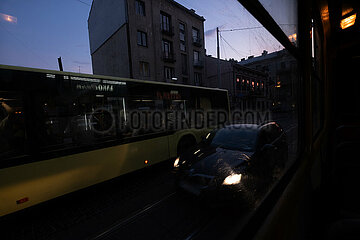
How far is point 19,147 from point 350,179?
21.4 feet

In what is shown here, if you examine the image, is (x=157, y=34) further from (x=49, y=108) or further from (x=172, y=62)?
(x=49, y=108)

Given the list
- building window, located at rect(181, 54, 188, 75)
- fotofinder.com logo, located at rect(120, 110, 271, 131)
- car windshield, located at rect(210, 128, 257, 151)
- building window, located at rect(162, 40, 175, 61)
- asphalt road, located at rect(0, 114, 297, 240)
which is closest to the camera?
asphalt road, located at rect(0, 114, 297, 240)

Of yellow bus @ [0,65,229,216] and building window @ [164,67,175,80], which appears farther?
building window @ [164,67,175,80]

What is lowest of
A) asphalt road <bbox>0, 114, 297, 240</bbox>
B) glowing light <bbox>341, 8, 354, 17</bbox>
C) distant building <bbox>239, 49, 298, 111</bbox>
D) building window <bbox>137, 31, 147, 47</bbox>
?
asphalt road <bbox>0, 114, 297, 240</bbox>

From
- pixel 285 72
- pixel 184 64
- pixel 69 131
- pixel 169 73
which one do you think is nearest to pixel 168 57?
pixel 169 73

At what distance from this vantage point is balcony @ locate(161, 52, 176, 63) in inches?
605

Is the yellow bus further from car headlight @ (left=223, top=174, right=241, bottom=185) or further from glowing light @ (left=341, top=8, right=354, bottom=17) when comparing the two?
glowing light @ (left=341, top=8, right=354, bottom=17)

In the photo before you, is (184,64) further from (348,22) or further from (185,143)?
(348,22)

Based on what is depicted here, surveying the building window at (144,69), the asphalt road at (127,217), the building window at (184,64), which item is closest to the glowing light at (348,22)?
the asphalt road at (127,217)

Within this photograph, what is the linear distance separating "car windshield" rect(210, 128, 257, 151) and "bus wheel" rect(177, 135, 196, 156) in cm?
186

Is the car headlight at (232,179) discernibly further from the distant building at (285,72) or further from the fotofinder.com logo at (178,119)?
the fotofinder.com logo at (178,119)

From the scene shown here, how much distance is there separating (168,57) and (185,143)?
1229cm

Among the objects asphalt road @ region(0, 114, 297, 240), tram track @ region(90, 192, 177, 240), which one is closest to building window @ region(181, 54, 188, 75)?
asphalt road @ region(0, 114, 297, 240)

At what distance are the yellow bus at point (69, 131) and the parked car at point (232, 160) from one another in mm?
1627
